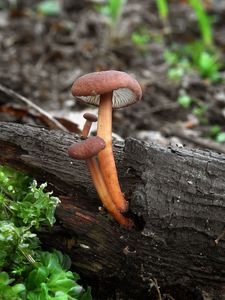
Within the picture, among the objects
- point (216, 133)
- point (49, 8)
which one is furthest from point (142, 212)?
point (49, 8)

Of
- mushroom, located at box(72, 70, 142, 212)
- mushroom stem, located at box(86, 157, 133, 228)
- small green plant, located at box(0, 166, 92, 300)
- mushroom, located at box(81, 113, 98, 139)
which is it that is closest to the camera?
small green plant, located at box(0, 166, 92, 300)

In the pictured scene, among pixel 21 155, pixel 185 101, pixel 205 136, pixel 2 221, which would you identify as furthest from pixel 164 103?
pixel 2 221

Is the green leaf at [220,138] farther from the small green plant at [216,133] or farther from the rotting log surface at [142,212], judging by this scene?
the rotting log surface at [142,212]

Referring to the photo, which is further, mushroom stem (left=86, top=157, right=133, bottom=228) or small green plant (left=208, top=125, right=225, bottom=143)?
small green plant (left=208, top=125, right=225, bottom=143)

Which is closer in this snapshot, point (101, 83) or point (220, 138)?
point (101, 83)

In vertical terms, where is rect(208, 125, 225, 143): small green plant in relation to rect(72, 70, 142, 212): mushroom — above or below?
above

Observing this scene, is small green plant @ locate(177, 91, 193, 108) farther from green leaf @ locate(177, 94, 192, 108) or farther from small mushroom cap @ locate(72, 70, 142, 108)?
small mushroom cap @ locate(72, 70, 142, 108)

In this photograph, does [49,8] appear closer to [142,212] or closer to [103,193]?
[103,193]

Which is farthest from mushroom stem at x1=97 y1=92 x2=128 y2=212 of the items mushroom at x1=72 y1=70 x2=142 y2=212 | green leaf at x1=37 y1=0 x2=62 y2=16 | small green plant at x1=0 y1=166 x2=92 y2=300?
green leaf at x1=37 y1=0 x2=62 y2=16

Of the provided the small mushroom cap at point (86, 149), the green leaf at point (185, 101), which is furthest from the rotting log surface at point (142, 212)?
the green leaf at point (185, 101)
